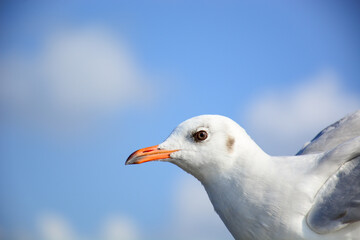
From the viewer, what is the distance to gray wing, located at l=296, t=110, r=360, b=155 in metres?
4.65

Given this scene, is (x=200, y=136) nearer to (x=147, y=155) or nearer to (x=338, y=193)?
(x=147, y=155)

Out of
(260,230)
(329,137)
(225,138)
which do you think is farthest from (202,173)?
(329,137)

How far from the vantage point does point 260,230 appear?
Answer: 3578mm

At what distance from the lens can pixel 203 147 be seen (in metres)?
3.88

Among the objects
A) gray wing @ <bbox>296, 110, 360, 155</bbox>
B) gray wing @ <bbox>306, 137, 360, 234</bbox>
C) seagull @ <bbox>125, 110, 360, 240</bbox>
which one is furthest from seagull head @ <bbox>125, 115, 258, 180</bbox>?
gray wing @ <bbox>296, 110, 360, 155</bbox>

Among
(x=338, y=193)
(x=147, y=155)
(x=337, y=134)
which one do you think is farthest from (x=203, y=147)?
(x=337, y=134)

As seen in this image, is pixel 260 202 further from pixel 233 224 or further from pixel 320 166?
pixel 320 166

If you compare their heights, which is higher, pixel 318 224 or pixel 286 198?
pixel 286 198

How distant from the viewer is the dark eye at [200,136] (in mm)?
3896

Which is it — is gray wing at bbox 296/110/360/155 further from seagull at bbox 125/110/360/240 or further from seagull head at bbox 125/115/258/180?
seagull head at bbox 125/115/258/180

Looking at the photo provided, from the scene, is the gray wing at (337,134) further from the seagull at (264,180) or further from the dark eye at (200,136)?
the dark eye at (200,136)

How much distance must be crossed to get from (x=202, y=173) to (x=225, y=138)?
0.33 m

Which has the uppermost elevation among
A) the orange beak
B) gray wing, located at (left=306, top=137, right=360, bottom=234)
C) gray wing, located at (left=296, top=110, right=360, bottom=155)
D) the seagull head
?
the orange beak

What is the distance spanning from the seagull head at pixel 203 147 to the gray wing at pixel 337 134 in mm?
1125
